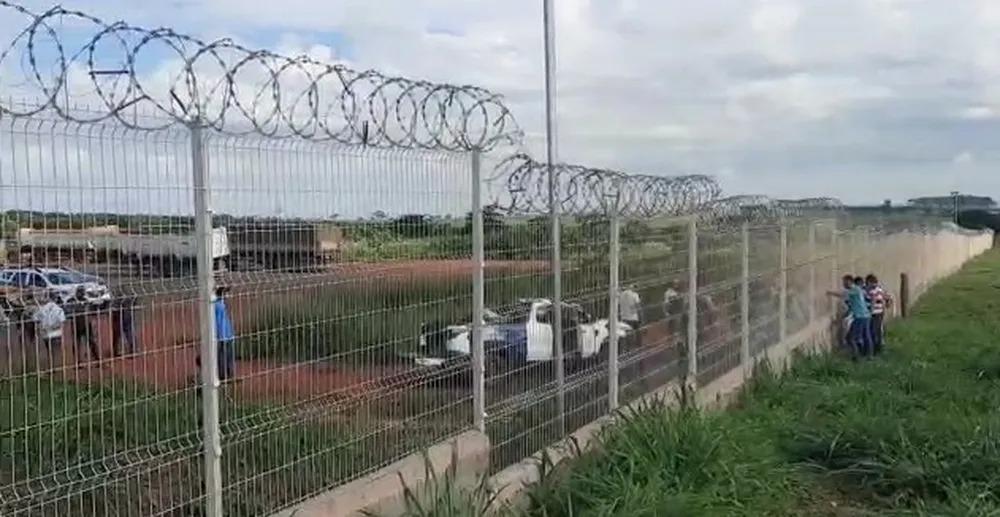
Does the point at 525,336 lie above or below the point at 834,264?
above

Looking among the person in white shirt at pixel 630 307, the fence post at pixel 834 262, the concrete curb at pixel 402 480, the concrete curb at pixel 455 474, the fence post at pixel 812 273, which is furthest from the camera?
the fence post at pixel 834 262

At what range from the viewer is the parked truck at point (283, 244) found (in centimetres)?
521

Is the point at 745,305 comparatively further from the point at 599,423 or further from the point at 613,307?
the point at 599,423

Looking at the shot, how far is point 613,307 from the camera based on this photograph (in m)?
9.55

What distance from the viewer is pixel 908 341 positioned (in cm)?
1912

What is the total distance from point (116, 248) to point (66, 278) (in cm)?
23

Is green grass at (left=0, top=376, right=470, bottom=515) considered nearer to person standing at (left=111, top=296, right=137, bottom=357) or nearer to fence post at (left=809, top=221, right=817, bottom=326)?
person standing at (left=111, top=296, right=137, bottom=357)

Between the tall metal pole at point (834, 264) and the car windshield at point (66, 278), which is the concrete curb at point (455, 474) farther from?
the tall metal pole at point (834, 264)

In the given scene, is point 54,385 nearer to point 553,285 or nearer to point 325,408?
point 325,408

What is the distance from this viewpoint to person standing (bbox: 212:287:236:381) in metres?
5.16

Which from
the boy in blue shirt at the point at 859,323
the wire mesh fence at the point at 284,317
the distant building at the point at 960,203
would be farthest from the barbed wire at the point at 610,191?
the distant building at the point at 960,203

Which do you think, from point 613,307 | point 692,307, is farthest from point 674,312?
point 613,307

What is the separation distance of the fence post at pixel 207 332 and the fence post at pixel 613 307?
471 cm

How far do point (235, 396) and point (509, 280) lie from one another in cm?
285
